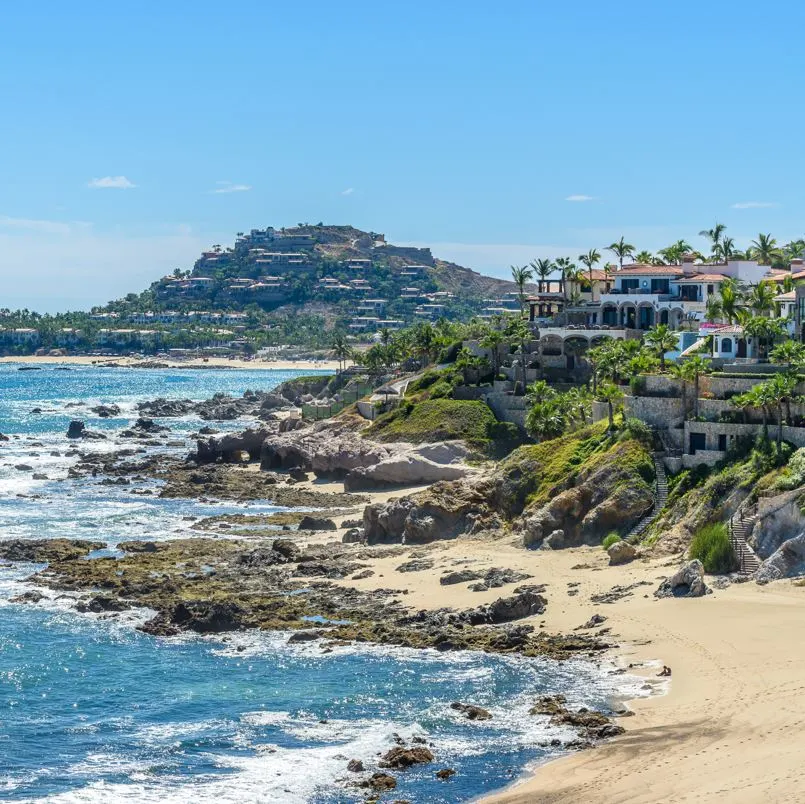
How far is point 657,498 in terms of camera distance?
59.4 m

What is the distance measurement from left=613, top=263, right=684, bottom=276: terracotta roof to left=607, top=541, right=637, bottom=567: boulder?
4624 centimetres

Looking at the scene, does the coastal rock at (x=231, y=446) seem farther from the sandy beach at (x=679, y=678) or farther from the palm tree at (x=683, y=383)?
the sandy beach at (x=679, y=678)

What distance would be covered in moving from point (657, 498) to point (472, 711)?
21.2m

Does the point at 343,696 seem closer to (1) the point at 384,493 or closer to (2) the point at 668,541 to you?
(2) the point at 668,541

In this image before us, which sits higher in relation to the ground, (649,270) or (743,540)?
(649,270)

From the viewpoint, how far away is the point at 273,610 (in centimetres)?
5353

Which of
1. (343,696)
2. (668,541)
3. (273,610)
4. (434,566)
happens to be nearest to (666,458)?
(668,541)

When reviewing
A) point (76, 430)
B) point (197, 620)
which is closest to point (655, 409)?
point (197, 620)

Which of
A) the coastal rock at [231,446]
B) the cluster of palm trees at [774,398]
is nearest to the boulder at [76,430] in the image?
the coastal rock at [231,446]

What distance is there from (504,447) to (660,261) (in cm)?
3450

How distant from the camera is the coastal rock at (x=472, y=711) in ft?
133

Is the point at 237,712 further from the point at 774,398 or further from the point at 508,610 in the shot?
the point at 774,398

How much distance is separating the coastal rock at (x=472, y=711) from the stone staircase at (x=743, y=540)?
13.9 m

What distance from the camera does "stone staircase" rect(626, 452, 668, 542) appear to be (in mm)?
57938
